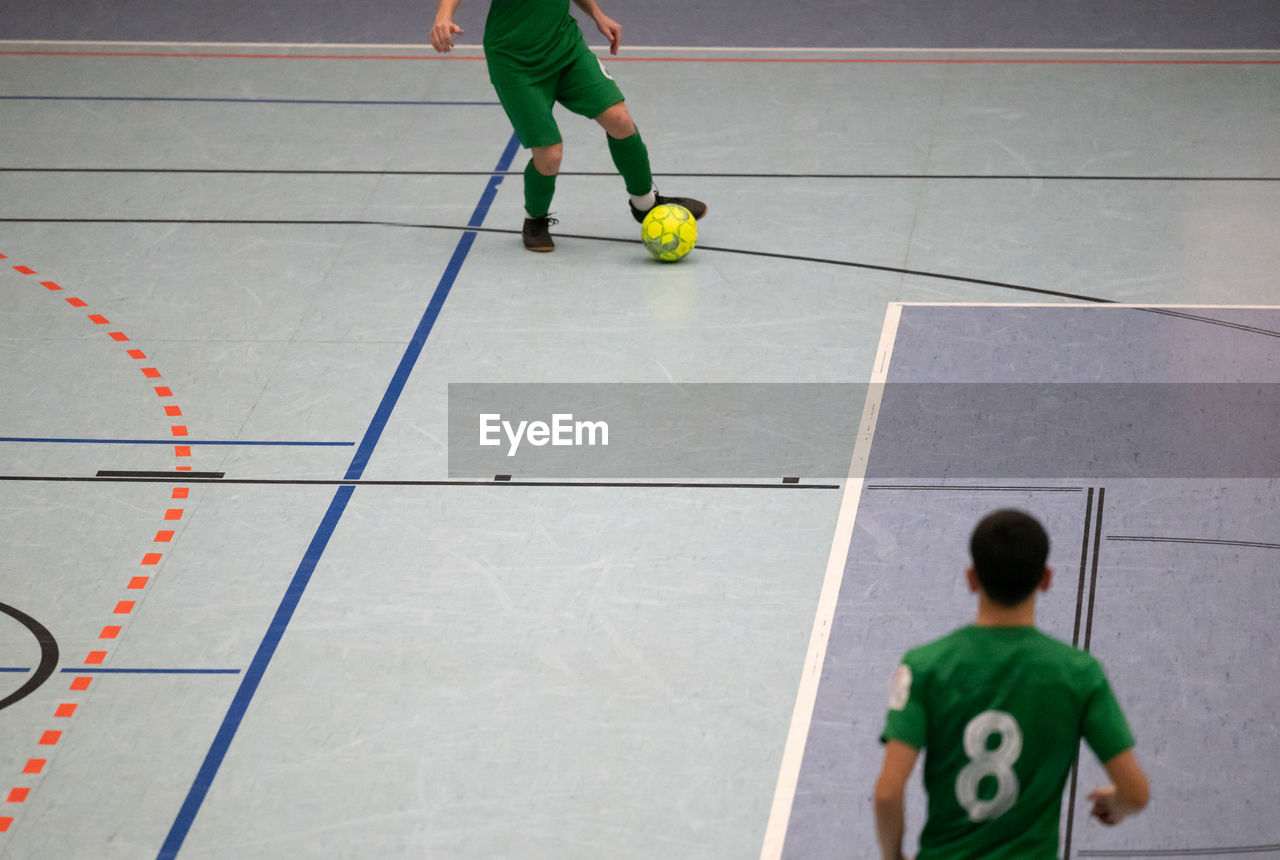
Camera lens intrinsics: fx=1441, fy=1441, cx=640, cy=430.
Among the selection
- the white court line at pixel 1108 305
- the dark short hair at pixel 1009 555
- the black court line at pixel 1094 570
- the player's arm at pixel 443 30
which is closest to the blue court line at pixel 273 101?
the player's arm at pixel 443 30

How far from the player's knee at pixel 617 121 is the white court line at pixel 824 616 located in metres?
1.40

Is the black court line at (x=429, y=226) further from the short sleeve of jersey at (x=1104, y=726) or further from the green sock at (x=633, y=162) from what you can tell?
the short sleeve of jersey at (x=1104, y=726)

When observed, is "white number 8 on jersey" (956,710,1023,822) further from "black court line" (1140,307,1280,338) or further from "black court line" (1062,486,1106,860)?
"black court line" (1140,307,1280,338)

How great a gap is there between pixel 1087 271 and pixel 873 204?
1128 millimetres

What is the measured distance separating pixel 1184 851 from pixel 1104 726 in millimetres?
1184

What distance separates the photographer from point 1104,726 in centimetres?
227

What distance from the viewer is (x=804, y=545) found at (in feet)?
14.4

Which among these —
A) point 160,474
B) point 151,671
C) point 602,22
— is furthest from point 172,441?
point 602,22

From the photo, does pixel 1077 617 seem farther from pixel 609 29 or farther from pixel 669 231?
pixel 609 29

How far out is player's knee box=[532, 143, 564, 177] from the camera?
6.09m

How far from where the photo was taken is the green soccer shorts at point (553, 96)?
19.7 ft

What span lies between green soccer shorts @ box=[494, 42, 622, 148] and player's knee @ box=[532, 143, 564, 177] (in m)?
0.02

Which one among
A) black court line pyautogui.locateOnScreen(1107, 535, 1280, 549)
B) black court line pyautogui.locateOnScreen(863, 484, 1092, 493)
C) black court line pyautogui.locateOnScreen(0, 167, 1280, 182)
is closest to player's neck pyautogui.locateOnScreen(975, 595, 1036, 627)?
black court line pyautogui.locateOnScreen(1107, 535, 1280, 549)

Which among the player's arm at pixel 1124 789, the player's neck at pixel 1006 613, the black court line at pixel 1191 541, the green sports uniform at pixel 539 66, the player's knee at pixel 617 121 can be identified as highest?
the player's neck at pixel 1006 613
